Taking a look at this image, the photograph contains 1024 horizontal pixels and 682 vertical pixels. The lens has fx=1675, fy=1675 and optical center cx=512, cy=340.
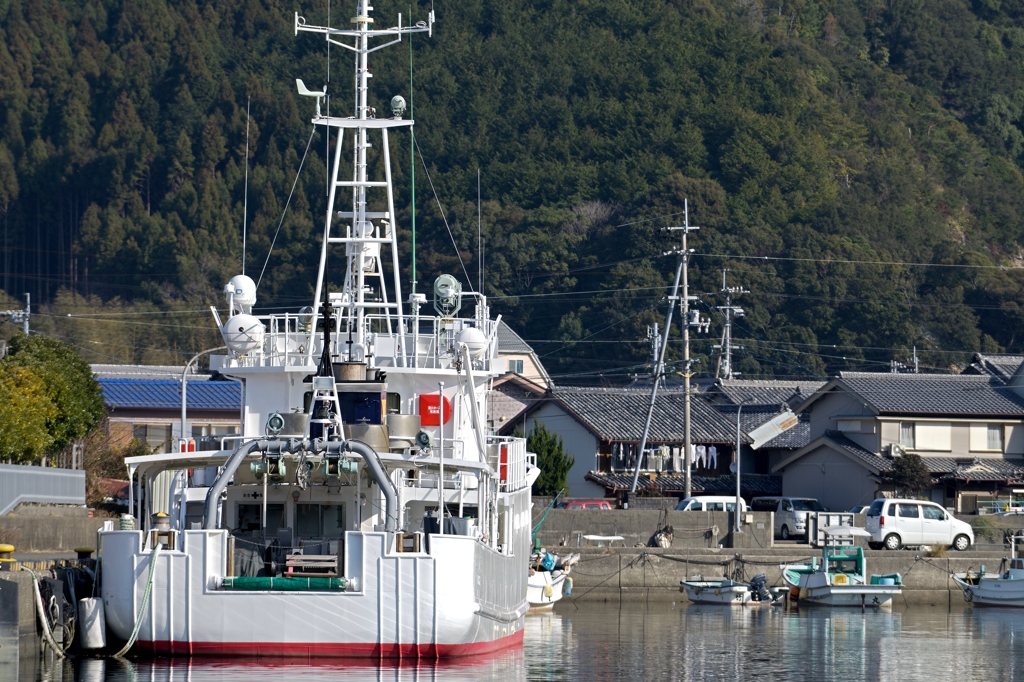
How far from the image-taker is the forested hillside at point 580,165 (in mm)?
99062

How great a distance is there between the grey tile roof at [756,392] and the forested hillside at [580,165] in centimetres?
1587

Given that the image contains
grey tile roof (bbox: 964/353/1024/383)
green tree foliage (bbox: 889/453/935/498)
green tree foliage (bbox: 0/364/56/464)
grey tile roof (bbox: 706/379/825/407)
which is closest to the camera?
green tree foliage (bbox: 0/364/56/464)

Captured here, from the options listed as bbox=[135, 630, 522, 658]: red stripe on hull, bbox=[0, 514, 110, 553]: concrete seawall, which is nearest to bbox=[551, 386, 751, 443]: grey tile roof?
bbox=[0, 514, 110, 553]: concrete seawall

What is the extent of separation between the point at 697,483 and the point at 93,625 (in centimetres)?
3805

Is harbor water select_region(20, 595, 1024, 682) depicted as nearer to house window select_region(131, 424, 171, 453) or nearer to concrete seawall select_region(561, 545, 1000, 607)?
concrete seawall select_region(561, 545, 1000, 607)

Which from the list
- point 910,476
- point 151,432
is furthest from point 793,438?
point 151,432

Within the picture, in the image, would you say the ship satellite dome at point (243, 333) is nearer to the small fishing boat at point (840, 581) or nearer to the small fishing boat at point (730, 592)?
the small fishing boat at point (730, 592)

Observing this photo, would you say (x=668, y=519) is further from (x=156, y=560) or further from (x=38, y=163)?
(x=38, y=163)

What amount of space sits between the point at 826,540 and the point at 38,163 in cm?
9358

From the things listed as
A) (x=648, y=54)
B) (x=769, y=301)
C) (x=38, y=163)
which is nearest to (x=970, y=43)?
(x=648, y=54)

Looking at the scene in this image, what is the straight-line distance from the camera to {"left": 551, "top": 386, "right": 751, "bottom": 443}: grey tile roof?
205 ft

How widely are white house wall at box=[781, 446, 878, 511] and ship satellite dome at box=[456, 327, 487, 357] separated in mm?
31469

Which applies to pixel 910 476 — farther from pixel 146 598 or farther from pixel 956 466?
pixel 146 598

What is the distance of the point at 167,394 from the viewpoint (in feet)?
207
